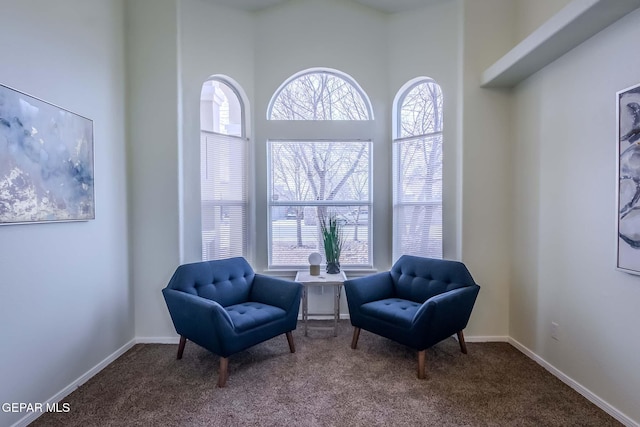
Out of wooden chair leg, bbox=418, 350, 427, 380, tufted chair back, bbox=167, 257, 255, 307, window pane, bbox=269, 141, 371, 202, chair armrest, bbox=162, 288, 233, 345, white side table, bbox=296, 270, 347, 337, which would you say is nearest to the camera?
chair armrest, bbox=162, 288, 233, 345

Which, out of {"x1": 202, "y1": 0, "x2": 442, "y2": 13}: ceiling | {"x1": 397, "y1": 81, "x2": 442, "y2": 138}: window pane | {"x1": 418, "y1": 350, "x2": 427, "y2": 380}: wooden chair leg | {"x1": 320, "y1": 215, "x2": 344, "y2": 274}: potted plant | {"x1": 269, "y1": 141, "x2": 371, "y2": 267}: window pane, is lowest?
{"x1": 418, "y1": 350, "x2": 427, "y2": 380}: wooden chair leg

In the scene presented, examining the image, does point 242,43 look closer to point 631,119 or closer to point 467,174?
point 467,174

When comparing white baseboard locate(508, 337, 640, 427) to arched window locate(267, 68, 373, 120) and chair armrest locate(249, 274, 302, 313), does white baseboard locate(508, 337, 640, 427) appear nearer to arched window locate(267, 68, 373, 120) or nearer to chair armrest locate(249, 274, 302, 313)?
chair armrest locate(249, 274, 302, 313)

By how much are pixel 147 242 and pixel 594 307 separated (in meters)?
3.73

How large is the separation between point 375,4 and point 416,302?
3278 millimetres

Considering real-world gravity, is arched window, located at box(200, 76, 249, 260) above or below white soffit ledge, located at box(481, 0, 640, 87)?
below

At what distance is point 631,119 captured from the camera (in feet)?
5.73

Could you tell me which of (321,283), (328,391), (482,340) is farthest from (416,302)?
(328,391)

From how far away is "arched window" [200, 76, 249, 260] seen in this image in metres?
3.23

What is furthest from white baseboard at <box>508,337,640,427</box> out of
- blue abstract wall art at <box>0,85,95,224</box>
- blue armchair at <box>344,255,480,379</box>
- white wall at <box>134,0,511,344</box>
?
blue abstract wall art at <box>0,85,95,224</box>

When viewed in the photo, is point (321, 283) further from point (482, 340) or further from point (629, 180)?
point (629, 180)

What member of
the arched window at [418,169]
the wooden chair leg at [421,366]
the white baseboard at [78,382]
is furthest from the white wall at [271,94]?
the wooden chair leg at [421,366]

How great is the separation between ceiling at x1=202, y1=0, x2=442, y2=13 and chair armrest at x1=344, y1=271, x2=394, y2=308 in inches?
116

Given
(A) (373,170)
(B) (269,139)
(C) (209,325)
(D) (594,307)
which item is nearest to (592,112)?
(D) (594,307)
